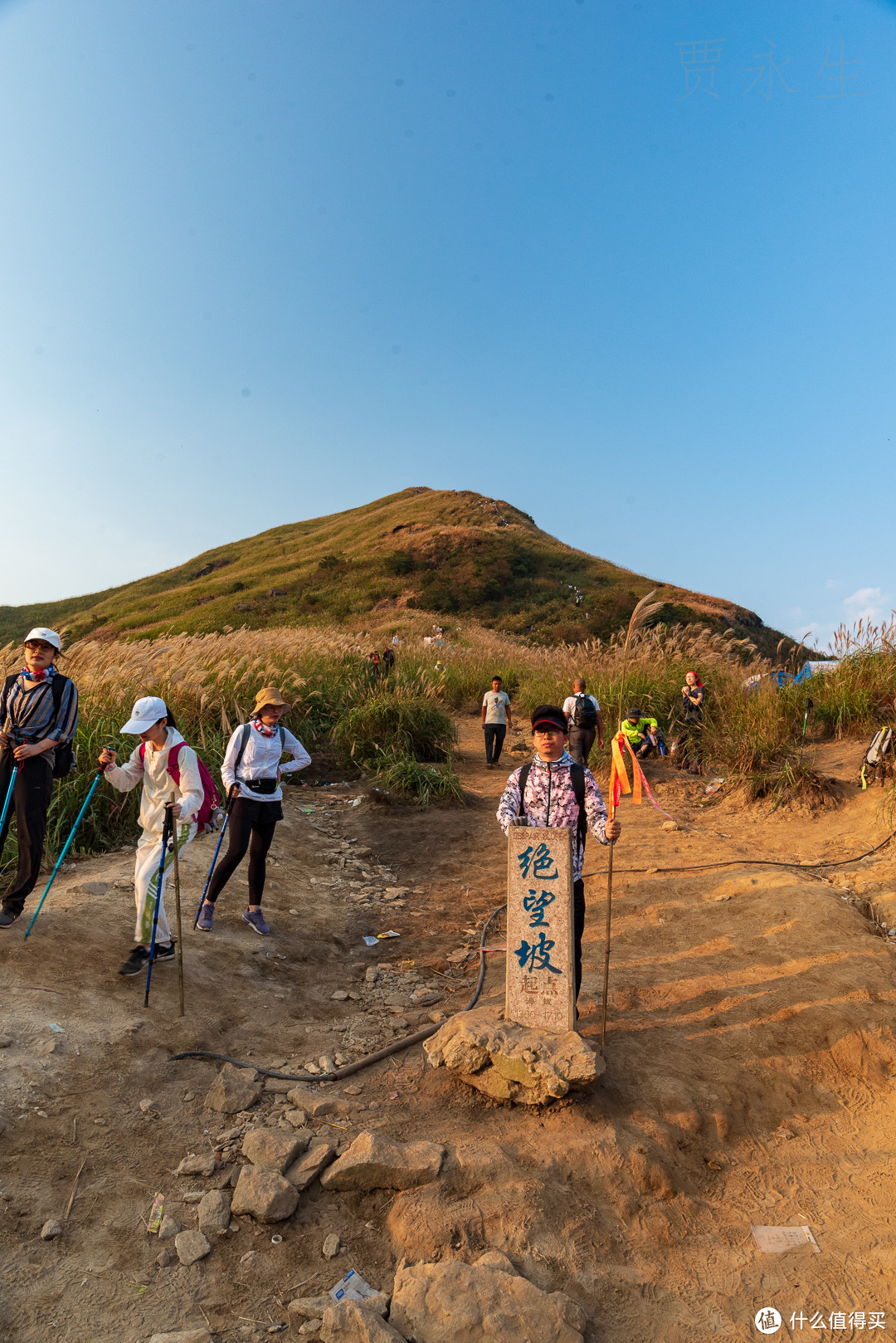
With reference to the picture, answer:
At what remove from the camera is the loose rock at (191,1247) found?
9.13ft

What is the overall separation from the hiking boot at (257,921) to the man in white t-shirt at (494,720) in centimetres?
681

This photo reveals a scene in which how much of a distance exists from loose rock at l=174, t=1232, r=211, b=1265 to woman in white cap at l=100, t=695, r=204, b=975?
212 centimetres

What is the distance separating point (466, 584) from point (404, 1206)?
47.9 meters

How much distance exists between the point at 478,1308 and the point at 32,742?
14.3 ft

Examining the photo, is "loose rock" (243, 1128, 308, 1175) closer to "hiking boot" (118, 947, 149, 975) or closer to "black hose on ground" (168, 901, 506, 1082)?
"black hose on ground" (168, 901, 506, 1082)

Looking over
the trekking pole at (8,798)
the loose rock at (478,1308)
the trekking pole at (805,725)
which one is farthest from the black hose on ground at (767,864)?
the trekking pole at (8,798)

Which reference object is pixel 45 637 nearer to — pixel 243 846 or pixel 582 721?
pixel 243 846

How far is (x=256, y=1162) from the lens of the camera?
3.24 meters

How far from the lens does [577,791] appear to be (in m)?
4.29

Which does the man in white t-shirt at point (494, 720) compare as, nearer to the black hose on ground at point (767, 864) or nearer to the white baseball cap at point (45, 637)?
the black hose on ground at point (767, 864)

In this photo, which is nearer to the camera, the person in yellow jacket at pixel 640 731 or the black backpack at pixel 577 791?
the black backpack at pixel 577 791

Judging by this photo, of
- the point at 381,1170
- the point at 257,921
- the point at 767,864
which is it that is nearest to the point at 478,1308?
the point at 381,1170

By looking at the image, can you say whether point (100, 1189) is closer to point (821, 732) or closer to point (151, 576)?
point (821, 732)

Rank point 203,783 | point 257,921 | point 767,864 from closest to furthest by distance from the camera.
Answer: point 203,783, point 257,921, point 767,864
